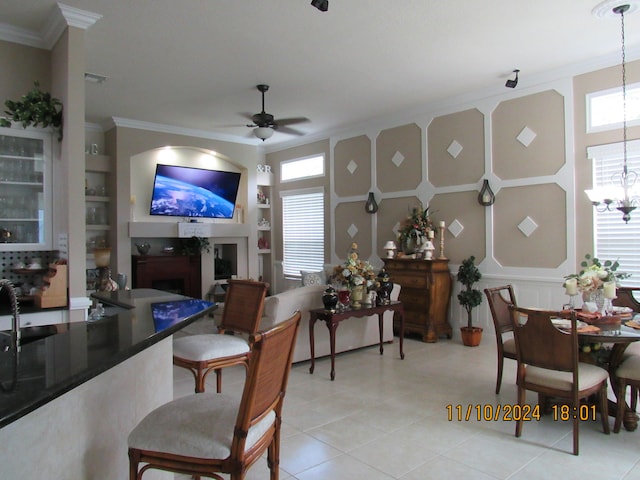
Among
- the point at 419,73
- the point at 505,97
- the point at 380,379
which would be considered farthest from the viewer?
the point at 505,97

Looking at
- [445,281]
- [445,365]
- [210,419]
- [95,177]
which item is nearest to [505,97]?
[445,281]

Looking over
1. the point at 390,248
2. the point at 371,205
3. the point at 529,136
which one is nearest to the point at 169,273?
the point at 371,205

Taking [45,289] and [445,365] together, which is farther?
[445,365]

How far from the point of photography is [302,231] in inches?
325

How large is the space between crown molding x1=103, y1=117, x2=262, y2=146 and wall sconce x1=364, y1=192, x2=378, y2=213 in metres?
2.71

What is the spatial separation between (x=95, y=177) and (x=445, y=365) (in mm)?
6062

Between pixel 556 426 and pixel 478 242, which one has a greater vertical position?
pixel 478 242

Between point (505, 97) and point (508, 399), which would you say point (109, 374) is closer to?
point (508, 399)

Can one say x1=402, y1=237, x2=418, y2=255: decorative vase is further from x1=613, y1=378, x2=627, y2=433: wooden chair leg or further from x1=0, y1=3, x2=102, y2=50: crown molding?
x1=0, y1=3, x2=102, y2=50: crown molding

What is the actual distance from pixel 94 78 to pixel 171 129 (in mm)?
2423

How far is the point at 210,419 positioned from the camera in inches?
63.9

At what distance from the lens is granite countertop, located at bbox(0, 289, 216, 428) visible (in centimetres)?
107

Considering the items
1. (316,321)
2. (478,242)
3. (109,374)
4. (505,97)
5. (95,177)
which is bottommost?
(316,321)

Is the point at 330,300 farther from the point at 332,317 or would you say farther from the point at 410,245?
the point at 410,245
